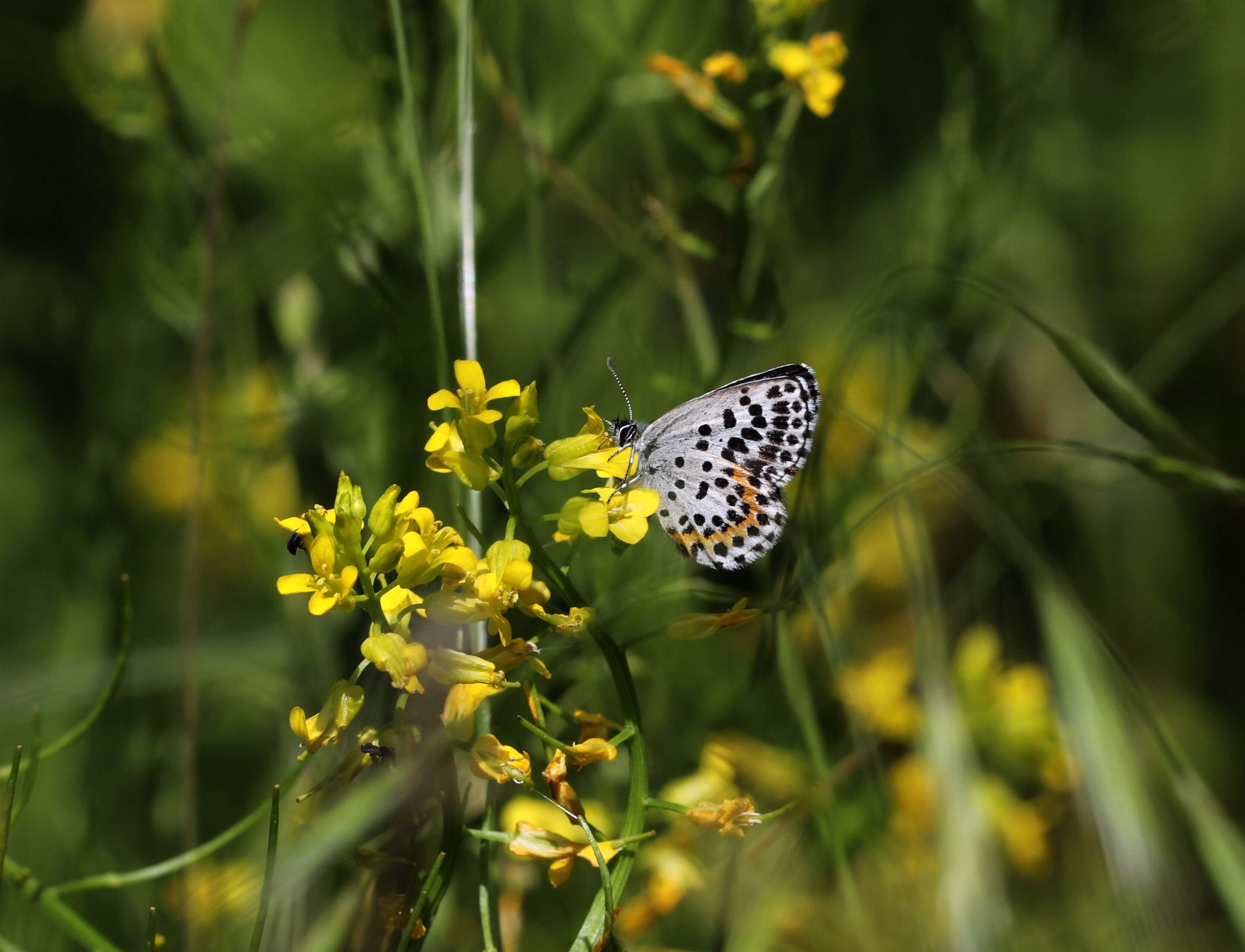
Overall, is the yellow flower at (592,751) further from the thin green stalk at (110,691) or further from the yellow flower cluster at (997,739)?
the yellow flower cluster at (997,739)

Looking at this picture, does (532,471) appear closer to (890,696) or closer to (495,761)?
(495,761)

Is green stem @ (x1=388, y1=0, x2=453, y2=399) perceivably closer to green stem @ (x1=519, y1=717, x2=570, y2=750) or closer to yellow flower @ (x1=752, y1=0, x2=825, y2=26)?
green stem @ (x1=519, y1=717, x2=570, y2=750)

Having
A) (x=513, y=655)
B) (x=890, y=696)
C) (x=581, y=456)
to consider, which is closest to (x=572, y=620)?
(x=513, y=655)

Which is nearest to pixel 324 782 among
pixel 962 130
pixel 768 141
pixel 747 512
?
pixel 747 512

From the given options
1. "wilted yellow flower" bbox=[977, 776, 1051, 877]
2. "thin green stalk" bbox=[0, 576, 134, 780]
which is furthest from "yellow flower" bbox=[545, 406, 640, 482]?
"wilted yellow flower" bbox=[977, 776, 1051, 877]

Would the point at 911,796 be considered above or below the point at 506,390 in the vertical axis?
below

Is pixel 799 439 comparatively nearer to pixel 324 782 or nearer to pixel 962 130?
pixel 324 782
